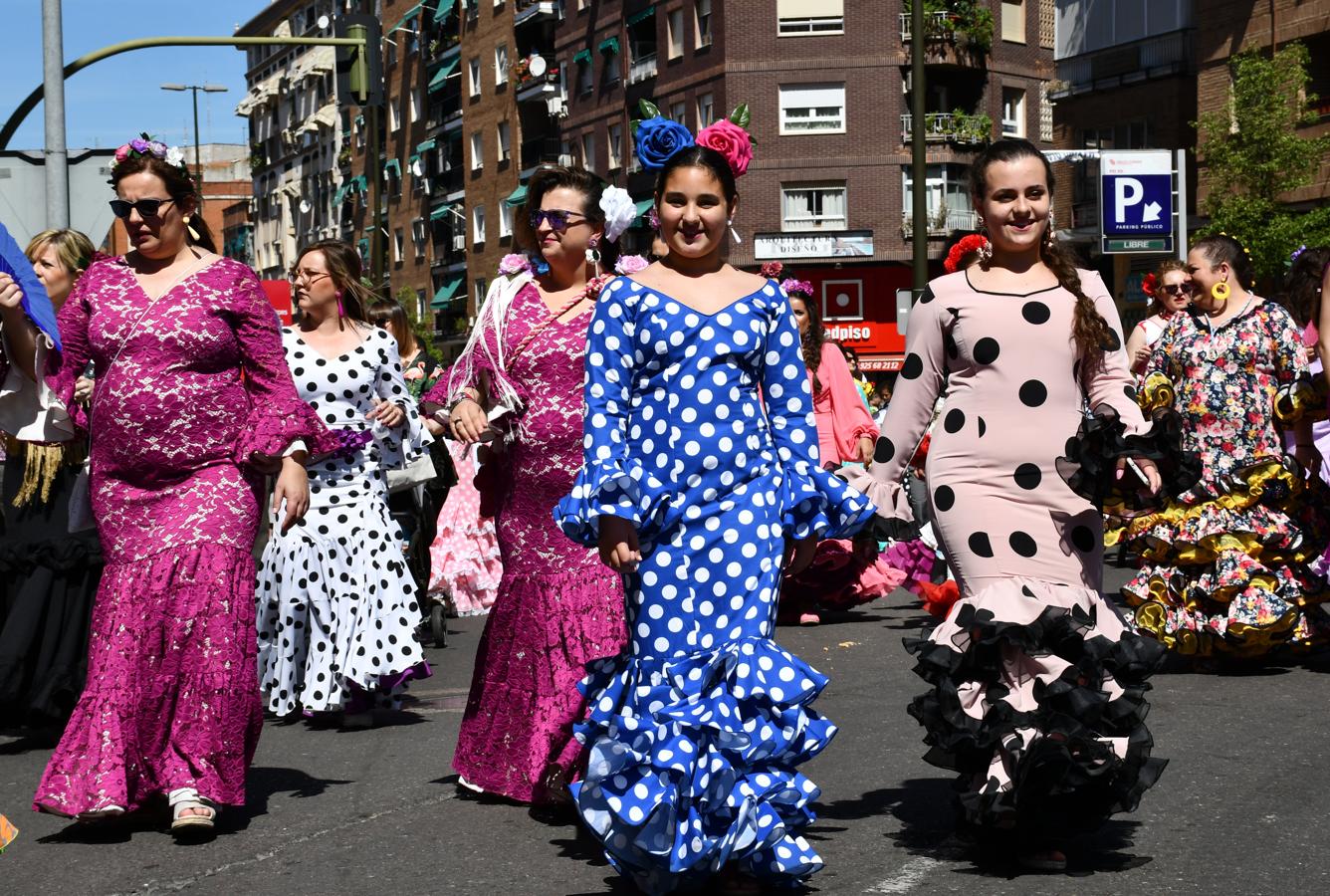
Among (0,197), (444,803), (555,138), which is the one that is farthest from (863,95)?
(444,803)

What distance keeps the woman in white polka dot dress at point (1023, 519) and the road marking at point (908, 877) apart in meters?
0.21

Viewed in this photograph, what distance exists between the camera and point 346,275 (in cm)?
959

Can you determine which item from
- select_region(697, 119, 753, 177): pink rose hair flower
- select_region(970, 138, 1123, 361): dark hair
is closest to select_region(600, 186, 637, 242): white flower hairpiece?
select_region(697, 119, 753, 177): pink rose hair flower

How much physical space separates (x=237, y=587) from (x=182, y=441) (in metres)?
0.53

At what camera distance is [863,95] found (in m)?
55.4

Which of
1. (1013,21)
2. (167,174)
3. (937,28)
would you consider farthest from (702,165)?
(1013,21)

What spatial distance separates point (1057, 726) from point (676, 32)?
5526 centimetres

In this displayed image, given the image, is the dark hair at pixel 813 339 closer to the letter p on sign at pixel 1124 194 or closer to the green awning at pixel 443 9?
the letter p on sign at pixel 1124 194

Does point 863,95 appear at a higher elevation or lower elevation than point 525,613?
higher

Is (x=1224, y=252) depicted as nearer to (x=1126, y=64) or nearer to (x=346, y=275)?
(x=346, y=275)

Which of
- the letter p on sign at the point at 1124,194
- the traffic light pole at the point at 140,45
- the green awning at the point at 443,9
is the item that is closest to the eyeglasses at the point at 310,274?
the traffic light pole at the point at 140,45

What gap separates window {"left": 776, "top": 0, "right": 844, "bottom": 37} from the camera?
2195 inches

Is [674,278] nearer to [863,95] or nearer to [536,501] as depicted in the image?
[536,501]

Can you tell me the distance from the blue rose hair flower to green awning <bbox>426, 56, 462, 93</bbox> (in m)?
73.9
